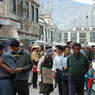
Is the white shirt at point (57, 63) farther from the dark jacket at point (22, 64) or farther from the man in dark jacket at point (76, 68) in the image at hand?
the dark jacket at point (22, 64)

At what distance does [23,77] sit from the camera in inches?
320

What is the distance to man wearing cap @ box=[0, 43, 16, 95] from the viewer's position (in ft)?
22.1

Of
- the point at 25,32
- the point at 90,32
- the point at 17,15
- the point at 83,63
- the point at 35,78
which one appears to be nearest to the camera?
the point at 83,63

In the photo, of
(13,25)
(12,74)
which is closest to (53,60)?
(12,74)

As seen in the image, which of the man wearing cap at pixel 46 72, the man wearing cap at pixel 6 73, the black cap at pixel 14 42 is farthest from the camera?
the man wearing cap at pixel 46 72

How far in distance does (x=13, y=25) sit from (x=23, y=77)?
27355 millimetres

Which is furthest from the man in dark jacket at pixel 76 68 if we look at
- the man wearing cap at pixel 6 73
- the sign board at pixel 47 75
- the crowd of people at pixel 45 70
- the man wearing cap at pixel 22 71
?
the man wearing cap at pixel 6 73

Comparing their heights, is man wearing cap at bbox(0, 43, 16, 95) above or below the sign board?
above

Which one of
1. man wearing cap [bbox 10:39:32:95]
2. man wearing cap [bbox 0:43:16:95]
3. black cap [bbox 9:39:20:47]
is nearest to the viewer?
man wearing cap [bbox 0:43:16:95]

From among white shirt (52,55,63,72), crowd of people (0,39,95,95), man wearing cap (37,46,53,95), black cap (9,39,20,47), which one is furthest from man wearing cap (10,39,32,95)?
white shirt (52,55,63,72)

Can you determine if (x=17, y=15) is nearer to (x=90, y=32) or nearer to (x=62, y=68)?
(x=62, y=68)

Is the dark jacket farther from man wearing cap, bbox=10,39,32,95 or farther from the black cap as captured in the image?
the black cap

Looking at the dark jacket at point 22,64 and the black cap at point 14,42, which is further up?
the black cap at point 14,42

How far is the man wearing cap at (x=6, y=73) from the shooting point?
6738 mm
